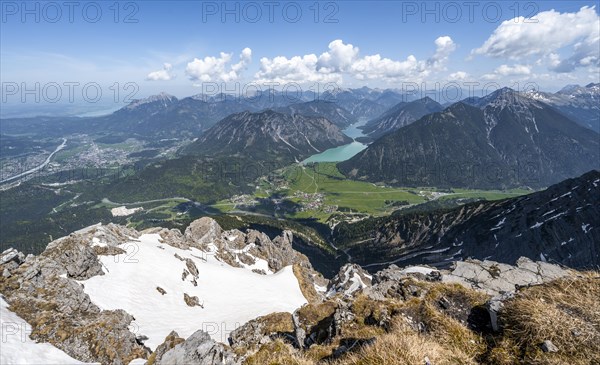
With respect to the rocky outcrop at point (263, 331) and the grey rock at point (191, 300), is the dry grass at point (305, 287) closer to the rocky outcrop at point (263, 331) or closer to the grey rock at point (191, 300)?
the grey rock at point (191, 300)

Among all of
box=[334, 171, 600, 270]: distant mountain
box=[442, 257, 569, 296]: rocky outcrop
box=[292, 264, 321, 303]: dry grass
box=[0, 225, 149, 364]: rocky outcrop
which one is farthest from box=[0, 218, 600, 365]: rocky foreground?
box=[334, 171, 600, 270]: distant mountain

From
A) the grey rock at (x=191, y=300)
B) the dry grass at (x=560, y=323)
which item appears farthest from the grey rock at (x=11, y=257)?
the dry grass at (x=560, y=323)

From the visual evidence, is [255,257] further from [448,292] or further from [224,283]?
[448,292]

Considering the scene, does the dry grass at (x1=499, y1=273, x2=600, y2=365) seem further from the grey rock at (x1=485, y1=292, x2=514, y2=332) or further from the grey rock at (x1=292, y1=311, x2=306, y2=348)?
the grey rock at (x1=292, y1=311, x2=306, y2=348)

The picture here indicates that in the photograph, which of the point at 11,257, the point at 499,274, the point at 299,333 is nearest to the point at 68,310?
the point at 11,257

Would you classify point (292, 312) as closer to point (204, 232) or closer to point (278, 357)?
point (278, 357)
